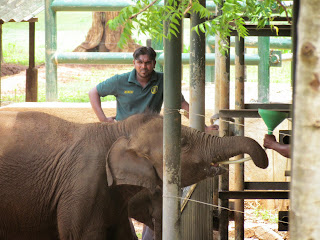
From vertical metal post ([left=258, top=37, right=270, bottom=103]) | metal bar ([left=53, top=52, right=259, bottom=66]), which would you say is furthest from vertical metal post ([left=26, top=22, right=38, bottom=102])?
vertical metal post ([left=258, top=37, right=270, bottom=103])

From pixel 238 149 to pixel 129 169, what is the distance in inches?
37.1

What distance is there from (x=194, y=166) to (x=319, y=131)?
10.5 feet

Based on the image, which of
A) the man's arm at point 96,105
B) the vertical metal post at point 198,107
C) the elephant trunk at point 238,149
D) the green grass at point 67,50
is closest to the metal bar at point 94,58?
the green grass at point 67,50

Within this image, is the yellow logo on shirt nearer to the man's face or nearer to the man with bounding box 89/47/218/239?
the man with bounding box 89/47/218/239

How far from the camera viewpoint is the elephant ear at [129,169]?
5.39 m

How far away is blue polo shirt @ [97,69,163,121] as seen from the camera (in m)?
6.99

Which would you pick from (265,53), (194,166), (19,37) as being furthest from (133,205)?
(19,37)

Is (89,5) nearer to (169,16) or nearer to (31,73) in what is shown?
(31,73)

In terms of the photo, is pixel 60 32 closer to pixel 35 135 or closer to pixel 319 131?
pixel 35 135

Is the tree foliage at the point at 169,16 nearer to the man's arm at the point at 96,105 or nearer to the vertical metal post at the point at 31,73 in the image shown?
the man's arm at the point at 96,105

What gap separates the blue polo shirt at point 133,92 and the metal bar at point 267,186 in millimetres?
1263

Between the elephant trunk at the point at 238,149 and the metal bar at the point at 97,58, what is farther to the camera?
the metal bar at the point at 97,58

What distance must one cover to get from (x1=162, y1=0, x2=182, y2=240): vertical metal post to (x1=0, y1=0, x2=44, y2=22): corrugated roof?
6.88 meters

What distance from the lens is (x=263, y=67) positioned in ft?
→ 35.8
